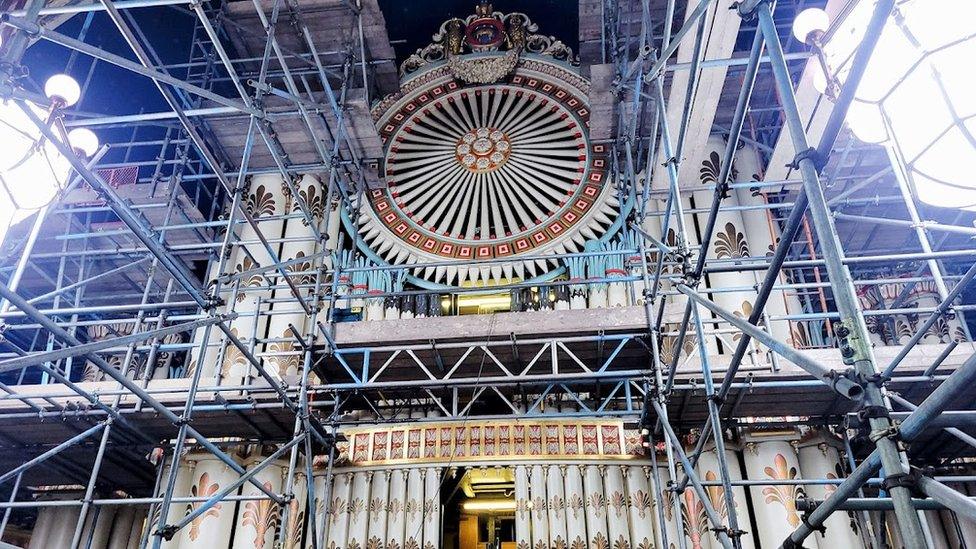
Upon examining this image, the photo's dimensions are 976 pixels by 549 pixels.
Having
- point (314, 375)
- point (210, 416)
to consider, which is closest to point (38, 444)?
point (210, 416)

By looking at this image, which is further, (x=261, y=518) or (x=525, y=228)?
(x=525, y=228)

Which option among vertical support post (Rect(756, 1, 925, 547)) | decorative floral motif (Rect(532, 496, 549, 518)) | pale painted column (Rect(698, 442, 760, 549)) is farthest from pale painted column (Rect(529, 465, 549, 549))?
vertical support post (Rect(756, 1, 925, 547))

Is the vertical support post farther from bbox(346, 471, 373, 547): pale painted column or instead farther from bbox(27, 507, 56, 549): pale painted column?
bbox(27, 507, 56, 549): pale painted column

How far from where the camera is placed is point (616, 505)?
9.52 meters

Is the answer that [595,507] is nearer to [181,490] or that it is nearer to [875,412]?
[181,490]

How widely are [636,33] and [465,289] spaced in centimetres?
549

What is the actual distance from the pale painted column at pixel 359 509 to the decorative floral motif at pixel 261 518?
1.17m

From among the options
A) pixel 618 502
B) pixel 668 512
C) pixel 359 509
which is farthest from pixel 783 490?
pixel 359 509

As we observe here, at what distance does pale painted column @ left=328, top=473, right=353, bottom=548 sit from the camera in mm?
9766

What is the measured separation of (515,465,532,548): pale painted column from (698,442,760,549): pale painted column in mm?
2401

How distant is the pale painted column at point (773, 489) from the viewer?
29.2 ft

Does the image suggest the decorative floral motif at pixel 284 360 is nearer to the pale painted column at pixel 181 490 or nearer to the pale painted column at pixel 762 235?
the pale painted column at pixel 181 490

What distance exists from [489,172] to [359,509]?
5932mm

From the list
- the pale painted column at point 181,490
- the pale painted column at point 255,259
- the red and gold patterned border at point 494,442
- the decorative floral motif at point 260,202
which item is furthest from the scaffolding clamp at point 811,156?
the decorative floral motif at point 260,202
